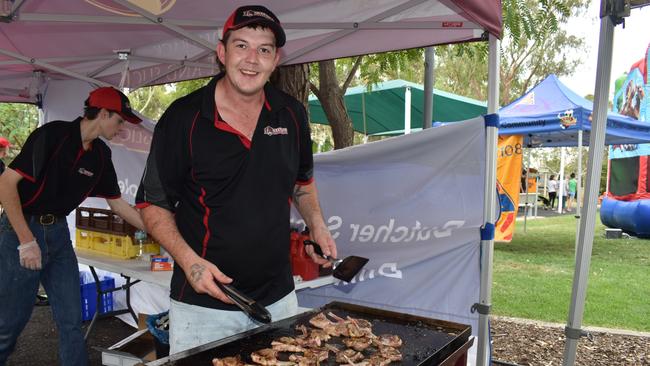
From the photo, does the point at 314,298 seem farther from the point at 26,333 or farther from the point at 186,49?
the point at 26,333

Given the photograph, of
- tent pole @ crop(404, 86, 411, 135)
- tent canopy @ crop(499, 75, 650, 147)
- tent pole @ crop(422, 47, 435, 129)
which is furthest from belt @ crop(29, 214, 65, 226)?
tent canopy @ crop(499, 75, 650, 147)

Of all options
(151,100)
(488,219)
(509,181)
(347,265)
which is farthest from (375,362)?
(151,100)

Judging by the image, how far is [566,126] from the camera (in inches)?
372

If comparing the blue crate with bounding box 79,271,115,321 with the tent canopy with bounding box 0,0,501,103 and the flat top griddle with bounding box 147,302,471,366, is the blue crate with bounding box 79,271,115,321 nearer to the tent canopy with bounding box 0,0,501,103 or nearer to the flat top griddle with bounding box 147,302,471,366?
the tent canopy with bounding box 0,0,501,103

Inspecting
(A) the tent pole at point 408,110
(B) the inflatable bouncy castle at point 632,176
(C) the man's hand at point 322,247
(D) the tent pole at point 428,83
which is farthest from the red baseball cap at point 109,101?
(B) the inflatable bouncy castle at point 632,176

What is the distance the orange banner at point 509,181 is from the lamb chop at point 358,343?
29.4 feet

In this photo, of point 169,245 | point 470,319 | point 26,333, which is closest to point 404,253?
point 470,319

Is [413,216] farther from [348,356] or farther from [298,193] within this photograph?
[348,356]

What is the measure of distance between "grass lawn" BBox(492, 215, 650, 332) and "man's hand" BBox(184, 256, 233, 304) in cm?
530

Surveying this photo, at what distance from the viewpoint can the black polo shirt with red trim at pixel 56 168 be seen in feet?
11.1

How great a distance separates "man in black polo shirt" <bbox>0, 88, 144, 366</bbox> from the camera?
3.35 metres

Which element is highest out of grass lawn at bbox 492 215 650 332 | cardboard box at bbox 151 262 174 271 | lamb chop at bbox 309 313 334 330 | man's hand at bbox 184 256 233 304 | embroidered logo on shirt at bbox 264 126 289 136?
embroidered logo on shirt at bbox 264 126 289 136

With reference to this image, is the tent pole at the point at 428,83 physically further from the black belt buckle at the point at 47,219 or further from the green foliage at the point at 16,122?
the green foliage at the point at 16,122

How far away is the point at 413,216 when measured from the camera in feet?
12.0
